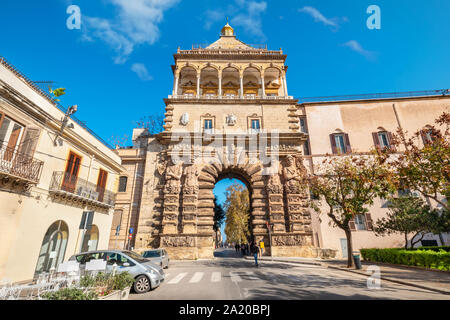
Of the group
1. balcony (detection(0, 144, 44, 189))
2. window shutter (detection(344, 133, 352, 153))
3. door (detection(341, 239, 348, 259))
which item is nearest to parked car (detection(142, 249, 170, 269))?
balcony (detection(0, 144, 44, 189))

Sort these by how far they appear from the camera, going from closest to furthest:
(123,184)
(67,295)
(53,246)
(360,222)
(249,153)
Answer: (67,295) → (53,246) → (360,222) → (249,153) → (123,184)

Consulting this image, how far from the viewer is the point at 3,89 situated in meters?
8.99

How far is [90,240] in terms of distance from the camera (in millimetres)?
14914

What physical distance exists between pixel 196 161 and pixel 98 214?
374 inches

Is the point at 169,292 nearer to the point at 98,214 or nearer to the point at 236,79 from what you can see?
the point at 98,214

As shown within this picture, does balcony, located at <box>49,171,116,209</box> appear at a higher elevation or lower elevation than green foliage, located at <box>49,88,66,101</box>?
lower

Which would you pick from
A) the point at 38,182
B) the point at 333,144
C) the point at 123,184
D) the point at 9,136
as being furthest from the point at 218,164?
the point at 9,136

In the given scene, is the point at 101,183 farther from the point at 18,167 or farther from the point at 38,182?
the point at 18,167

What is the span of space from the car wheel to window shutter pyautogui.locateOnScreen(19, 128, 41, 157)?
8.09 metres

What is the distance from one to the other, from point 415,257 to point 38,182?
21075 mm

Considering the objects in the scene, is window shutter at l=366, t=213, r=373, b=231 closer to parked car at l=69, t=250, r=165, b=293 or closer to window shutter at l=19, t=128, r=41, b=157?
parked car at l=69, t=250, r=165, b=293

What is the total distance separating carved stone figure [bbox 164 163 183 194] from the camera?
20594mm

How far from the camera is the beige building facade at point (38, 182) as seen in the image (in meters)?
Result: 9.33
